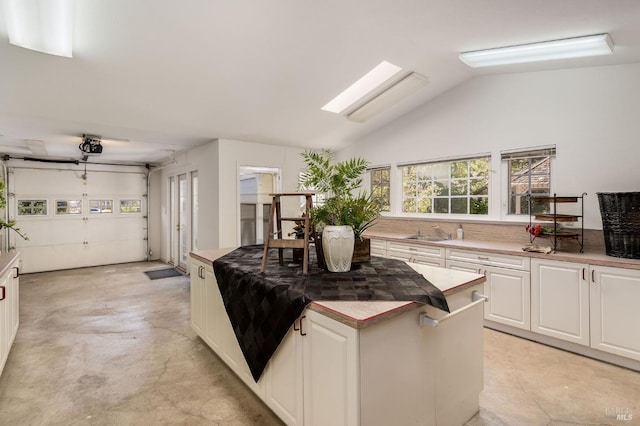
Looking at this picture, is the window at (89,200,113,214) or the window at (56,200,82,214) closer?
the window at (56,200,82,214)

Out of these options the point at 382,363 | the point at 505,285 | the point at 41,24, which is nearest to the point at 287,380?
the point at 382,363

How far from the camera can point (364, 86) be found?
3.95 meters

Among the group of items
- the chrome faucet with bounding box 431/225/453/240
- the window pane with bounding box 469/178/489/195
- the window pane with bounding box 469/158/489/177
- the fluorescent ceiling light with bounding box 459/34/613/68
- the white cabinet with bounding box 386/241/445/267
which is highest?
the fluorescent ceiling light with bounding box 459/34/613/68

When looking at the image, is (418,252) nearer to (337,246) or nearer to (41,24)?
(337,246)

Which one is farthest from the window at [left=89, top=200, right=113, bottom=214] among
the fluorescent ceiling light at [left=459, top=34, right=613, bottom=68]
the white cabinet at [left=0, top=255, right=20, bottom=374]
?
the fluorescent ceiling light at [left=459, top=34, right=613, bottom=68]

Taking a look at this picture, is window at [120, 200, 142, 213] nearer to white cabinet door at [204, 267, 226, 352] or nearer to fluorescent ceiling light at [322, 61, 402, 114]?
fluorescent ceiling light at [322, 61, 402, 114]

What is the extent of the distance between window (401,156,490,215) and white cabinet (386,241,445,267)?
858mm

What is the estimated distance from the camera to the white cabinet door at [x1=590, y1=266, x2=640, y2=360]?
2.53 m

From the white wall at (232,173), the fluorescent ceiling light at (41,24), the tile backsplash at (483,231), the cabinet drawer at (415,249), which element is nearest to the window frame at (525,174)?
the tile backsplash at (483,231)

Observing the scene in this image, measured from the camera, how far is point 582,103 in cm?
321

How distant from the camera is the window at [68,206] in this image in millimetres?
6555

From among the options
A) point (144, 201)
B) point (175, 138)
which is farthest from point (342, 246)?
point (144, 201)

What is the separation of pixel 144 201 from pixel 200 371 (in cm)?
601

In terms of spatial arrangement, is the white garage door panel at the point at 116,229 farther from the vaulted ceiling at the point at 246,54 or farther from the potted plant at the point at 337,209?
the potted plant at the point at 337,209
